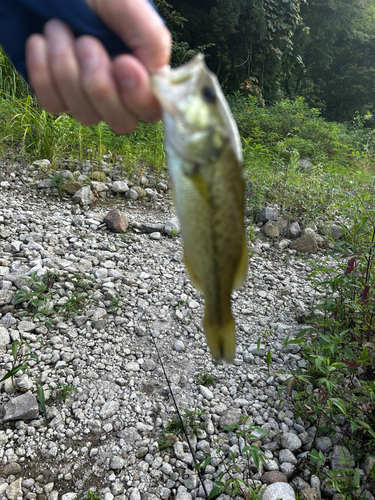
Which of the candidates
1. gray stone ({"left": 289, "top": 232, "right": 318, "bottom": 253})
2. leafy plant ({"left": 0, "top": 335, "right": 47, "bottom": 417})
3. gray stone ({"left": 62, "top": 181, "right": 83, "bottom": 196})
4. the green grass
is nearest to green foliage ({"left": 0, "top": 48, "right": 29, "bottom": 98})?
the green grass

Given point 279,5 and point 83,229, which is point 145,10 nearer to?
point 83,229

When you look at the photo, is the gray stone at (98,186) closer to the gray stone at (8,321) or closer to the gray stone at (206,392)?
the gray stone at (8,321)

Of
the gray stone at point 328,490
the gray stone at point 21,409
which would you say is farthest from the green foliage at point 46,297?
the gray stone at point 328,490

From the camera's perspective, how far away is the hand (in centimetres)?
88

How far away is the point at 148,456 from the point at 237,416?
65cm

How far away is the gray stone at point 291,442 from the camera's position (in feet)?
7.65

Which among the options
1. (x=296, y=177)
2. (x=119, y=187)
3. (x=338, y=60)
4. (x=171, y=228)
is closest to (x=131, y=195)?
(x=119, y=187)

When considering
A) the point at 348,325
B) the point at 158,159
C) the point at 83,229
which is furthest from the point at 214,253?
the point at 158,159

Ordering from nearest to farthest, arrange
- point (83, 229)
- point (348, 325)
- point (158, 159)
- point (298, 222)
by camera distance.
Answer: point (348, 325) < point (83, 229) < point (298, 222) < point (158, 159)

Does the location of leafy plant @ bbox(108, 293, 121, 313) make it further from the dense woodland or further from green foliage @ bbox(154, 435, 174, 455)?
the dense woodland

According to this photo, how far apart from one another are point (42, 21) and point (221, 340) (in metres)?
0.96

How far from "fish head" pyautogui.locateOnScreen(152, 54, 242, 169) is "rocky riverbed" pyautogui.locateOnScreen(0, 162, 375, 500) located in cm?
195

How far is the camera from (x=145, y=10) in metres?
0.87

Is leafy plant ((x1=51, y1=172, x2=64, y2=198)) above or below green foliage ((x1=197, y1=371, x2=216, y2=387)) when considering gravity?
above
